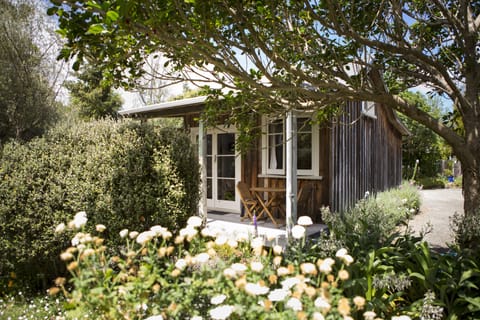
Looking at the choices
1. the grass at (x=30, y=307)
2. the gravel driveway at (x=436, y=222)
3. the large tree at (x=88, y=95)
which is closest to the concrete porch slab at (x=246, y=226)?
the gravel driveway at (x=436, y=222)

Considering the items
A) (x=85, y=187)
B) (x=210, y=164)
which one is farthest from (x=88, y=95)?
(x=85, y=187)

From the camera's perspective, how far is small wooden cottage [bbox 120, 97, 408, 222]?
23.9ft

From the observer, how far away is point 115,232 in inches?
159

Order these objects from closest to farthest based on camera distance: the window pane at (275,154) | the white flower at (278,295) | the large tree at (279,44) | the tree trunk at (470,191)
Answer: the white flower at (278,295) < the large tree at (279,44) < the tree trunk at (470,191) < the window pane at (275,154)

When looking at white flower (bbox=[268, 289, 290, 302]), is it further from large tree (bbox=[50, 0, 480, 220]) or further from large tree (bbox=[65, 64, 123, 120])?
large tree (bbox=[65, 64, 123, 120])

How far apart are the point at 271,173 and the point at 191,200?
3.58 metres

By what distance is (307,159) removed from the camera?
298 inches

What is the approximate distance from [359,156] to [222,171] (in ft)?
11.9

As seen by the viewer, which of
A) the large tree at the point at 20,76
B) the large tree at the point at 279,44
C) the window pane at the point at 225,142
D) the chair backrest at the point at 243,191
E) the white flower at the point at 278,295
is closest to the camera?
the white flower at the point at 278,295

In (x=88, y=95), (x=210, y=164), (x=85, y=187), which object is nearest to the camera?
(x=85, y=187)

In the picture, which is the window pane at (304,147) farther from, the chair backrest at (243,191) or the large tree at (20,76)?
the large tree at (20,76)

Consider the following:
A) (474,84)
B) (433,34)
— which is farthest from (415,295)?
(433,34)

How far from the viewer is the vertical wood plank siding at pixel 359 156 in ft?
24.0

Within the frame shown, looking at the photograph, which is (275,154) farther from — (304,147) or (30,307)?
→ (30,307)
